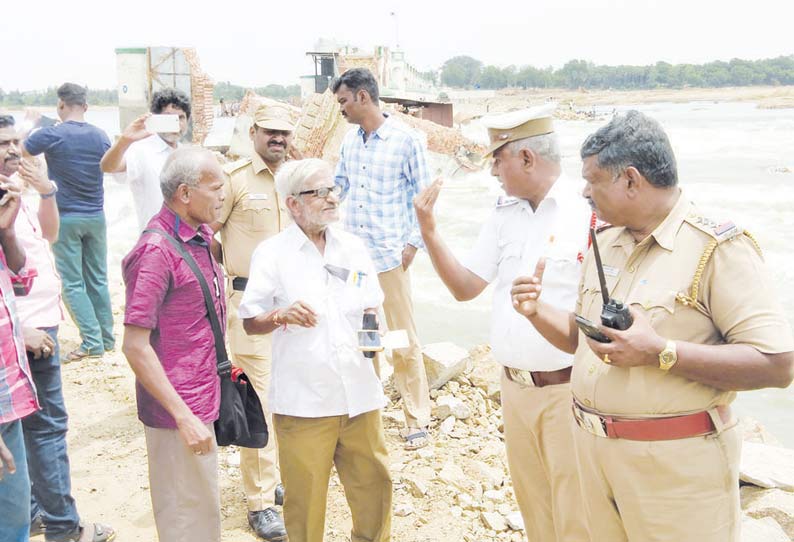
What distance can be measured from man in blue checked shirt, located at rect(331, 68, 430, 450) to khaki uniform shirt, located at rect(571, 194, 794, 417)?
2.83 metres

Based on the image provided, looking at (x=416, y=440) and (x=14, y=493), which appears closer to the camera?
(x=14, y=493)

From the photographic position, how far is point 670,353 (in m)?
2.03

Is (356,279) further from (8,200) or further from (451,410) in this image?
(451,410)

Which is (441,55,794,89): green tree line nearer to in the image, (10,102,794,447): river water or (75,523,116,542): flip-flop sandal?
(10,102,794,447): river water

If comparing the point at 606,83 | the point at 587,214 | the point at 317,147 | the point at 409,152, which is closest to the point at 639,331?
the point at 587,214

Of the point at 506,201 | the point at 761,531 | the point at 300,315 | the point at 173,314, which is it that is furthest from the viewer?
the point at 761,531

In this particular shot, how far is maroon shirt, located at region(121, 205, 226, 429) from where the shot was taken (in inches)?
107

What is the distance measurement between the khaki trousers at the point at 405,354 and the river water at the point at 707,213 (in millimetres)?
2143

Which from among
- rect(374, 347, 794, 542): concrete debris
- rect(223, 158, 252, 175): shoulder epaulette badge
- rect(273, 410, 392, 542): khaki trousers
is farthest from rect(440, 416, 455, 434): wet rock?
rect(223, 158, 252, 175): shoulder epaulette badge

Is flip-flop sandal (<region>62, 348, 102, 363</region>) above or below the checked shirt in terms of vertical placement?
below

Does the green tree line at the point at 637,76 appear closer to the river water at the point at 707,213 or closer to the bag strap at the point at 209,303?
the river water at the point at 707,213

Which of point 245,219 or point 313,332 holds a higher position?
point 245,219

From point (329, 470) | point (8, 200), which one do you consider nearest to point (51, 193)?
point (8, 200)

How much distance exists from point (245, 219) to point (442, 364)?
91.6 inches
